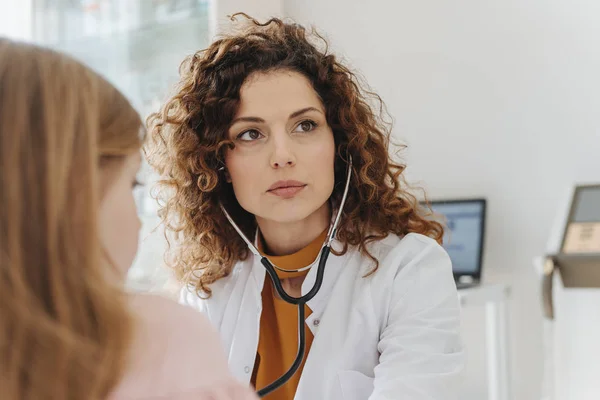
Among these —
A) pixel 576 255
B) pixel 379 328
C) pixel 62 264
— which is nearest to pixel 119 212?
pixel 62 264

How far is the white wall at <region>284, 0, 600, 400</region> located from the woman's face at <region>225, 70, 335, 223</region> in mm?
868

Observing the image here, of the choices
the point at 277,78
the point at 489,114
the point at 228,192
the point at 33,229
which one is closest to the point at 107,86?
the point at 33,229

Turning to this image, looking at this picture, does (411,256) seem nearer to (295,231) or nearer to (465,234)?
(295,231)

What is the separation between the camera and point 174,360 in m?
0.54

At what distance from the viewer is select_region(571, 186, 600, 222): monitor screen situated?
1767 mm

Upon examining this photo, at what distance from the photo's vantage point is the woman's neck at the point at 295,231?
1.29m

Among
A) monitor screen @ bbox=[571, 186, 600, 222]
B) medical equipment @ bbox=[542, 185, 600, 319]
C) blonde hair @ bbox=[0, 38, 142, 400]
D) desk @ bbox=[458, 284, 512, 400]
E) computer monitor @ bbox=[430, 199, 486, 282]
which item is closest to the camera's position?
blonde hair @ bbox=[0, 38, 142, 400]

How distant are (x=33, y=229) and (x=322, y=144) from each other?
2.71 ft

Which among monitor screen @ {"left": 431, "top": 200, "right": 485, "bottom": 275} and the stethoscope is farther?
monitor screen @ {"left": 431, "top": 200, "right": 485, "bottom": 275}

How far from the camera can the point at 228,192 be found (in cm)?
141

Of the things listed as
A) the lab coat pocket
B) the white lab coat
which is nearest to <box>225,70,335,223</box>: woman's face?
the white lab coat

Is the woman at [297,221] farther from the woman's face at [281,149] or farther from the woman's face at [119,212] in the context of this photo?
the woman's face at [119,212]

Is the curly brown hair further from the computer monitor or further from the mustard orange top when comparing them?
the computer monitor

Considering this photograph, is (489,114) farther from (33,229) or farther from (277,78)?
(33,229)
